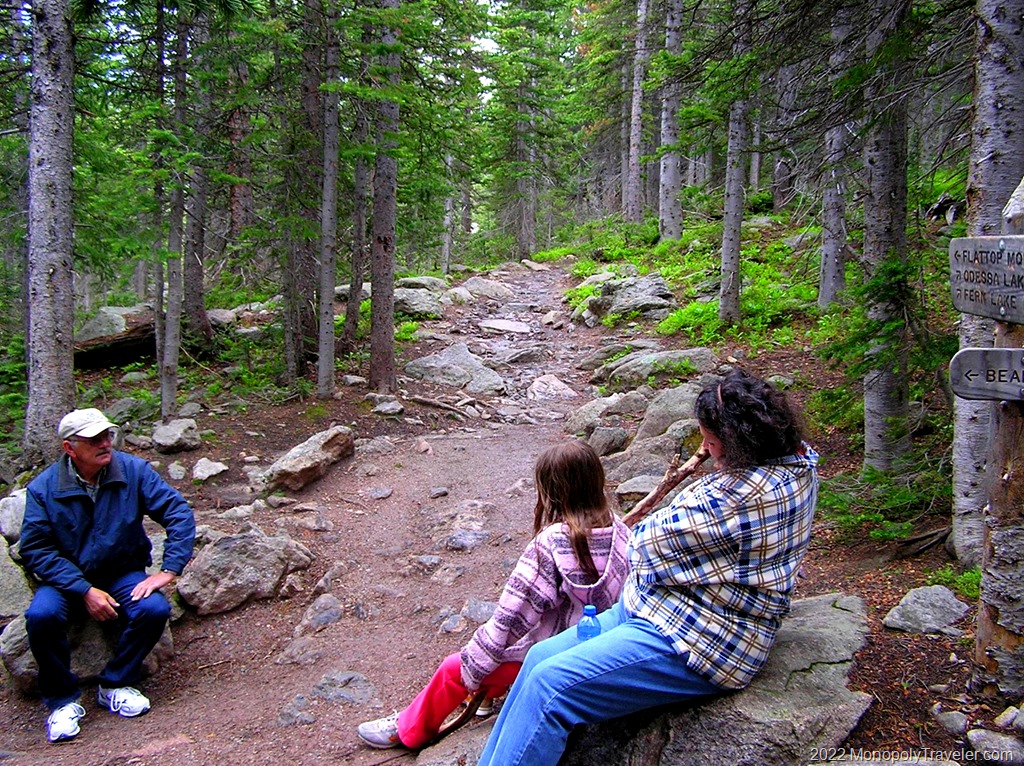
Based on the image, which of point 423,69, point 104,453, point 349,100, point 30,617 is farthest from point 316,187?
point 30,617

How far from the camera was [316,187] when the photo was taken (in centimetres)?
1133

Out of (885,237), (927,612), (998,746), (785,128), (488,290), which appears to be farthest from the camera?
(488,290)

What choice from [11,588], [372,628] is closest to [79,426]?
[11,588]

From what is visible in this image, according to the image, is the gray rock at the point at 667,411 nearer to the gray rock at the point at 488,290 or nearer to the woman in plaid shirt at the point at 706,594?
the woman in plaid shirt at the point at 706,594

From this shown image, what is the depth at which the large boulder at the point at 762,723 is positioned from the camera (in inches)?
105

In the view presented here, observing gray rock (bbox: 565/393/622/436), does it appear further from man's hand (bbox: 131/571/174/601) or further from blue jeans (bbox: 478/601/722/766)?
blue jeans (bbox: 478/601/722/766)

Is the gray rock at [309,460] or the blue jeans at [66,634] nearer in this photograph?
the blue jeans at [66,634]

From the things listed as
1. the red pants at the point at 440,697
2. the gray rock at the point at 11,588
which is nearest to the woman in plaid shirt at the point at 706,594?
the red pants at the point at 440,697

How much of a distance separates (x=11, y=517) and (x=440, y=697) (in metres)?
4.58

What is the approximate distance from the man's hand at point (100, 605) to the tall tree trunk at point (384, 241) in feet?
24.9

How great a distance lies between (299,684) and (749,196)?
21527 mm

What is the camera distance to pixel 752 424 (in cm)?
273

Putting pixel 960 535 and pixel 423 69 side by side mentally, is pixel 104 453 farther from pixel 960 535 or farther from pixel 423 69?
pixel 423 69

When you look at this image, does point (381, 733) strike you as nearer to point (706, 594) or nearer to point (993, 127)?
point (706, 594)
